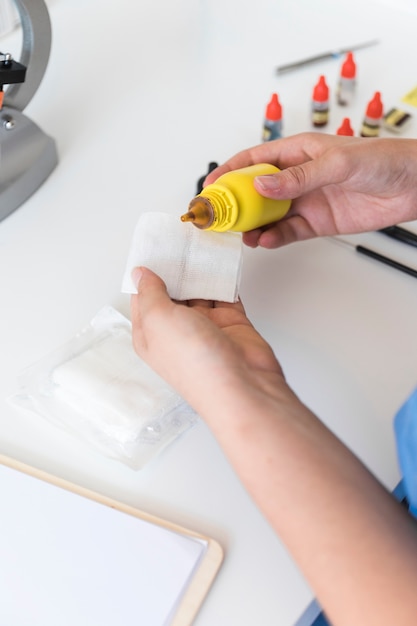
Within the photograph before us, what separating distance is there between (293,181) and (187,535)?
365mm

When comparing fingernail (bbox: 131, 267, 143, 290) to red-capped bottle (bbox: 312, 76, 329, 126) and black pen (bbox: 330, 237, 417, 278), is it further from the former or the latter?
red-capped bottle (bbox: 312, 76, 329, 126)

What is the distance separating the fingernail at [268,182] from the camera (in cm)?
69

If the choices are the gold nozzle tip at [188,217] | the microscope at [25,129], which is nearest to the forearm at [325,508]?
the gold nozzle tip at [188,217]

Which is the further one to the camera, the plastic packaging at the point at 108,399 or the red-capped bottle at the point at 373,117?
the red-capped bottle at the point at 373,117

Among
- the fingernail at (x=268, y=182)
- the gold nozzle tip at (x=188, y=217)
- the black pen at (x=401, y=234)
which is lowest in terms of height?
the gold nozzle tip at (x=188, y=217)

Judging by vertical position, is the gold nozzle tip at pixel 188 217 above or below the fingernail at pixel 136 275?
above

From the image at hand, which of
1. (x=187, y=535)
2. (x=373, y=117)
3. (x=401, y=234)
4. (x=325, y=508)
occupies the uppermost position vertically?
(x=373, y=117)

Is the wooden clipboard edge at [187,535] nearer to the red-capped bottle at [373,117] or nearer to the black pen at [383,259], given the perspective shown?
the black pen at [383,259]

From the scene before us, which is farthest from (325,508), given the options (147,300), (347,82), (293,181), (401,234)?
(347,82)

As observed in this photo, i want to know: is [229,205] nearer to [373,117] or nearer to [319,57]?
[373,117]

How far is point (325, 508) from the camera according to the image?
1.58 feet

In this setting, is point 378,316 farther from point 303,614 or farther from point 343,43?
point 343,43

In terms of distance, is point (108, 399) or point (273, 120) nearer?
point (108, 399)

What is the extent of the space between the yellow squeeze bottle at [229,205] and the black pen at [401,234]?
20 cm
